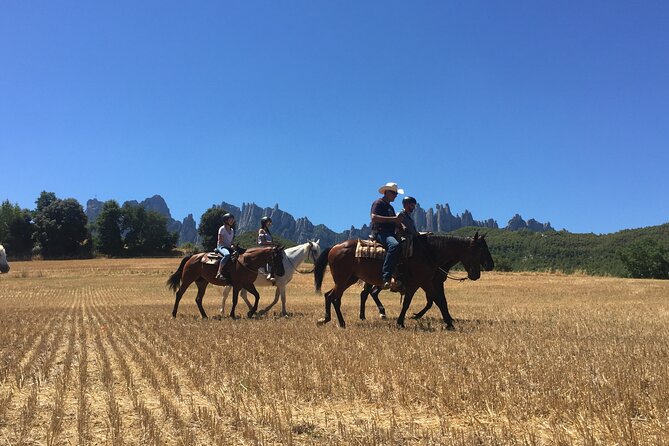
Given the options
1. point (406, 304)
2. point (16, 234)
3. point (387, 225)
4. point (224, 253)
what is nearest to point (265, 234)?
point (224, 253)

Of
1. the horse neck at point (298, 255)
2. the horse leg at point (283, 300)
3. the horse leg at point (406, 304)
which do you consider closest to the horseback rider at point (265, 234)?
the horse leg at point (283, 300)

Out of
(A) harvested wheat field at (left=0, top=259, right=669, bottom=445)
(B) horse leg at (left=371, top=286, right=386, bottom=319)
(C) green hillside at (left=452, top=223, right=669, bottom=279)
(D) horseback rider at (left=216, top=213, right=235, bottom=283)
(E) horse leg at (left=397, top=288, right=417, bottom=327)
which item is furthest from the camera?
(C) green hillside at (left=452, top=223, right=669, bottom=279)

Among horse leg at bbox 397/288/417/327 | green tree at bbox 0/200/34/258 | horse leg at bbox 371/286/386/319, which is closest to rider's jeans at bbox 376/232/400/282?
horse leg at bbox 397/288/417/327

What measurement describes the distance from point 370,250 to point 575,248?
2994 inches

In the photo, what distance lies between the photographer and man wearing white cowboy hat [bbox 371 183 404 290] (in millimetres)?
9820

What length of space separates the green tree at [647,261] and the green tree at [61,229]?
3202 inches

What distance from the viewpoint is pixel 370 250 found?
10344mm

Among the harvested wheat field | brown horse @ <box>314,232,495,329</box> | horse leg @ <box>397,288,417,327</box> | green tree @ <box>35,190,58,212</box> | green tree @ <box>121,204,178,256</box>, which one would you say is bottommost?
the harvested wheat field

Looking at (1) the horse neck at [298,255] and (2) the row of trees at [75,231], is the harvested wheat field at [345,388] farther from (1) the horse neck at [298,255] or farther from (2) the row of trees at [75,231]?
(2) the row of trees at [75,231]

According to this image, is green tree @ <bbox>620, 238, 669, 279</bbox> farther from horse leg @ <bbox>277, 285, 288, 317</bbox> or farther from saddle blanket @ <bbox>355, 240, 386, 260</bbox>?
saddle blanket @ <bbox>355, 240, 386, 260</bbox>

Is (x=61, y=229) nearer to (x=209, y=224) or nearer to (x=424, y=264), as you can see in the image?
(x=209, y=224)

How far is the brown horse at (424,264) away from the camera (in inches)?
391

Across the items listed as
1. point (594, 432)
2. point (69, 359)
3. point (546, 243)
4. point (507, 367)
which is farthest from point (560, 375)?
point (546, 243)

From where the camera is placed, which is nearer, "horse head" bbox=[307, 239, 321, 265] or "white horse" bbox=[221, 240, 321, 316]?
"white horse" bbox=[221, 240, 321, 316]
